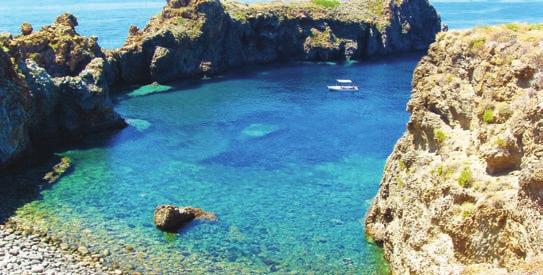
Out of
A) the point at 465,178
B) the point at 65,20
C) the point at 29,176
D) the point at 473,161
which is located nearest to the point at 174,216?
the point at 29,176

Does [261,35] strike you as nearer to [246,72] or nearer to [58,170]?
[246,72]

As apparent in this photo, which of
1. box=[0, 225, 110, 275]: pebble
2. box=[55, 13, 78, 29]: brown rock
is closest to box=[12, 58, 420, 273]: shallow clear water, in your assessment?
box=[0, 225, 110, 275]: pebble

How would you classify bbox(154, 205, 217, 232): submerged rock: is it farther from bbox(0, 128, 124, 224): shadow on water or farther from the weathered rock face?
the weathered rock face

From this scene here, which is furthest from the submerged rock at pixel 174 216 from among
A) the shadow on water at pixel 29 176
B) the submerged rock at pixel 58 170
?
the submerged rock at pixel 58 170

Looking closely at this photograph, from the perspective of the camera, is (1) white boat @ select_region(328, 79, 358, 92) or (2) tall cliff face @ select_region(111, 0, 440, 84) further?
(2) tall cliff face @ select_region(111, 0, 440, 84)

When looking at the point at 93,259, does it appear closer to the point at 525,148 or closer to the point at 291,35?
the point at 525,148

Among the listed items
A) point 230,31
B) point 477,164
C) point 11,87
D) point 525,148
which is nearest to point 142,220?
point 11,87

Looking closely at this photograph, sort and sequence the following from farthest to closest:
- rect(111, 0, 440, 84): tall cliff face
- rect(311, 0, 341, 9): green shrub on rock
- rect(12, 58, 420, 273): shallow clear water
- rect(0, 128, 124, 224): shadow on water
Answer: rect(311, 0, 341, 9): green shrub on rock
rect(111, 0, 440, 84): tall cliff face
rect(0, 128, 124, 224): shadow on water
rect(12, 58, 420, 273): shallow clear water

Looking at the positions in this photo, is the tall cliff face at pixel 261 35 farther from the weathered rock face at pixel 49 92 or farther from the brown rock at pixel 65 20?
the weathered rock face at pixel 49 92
